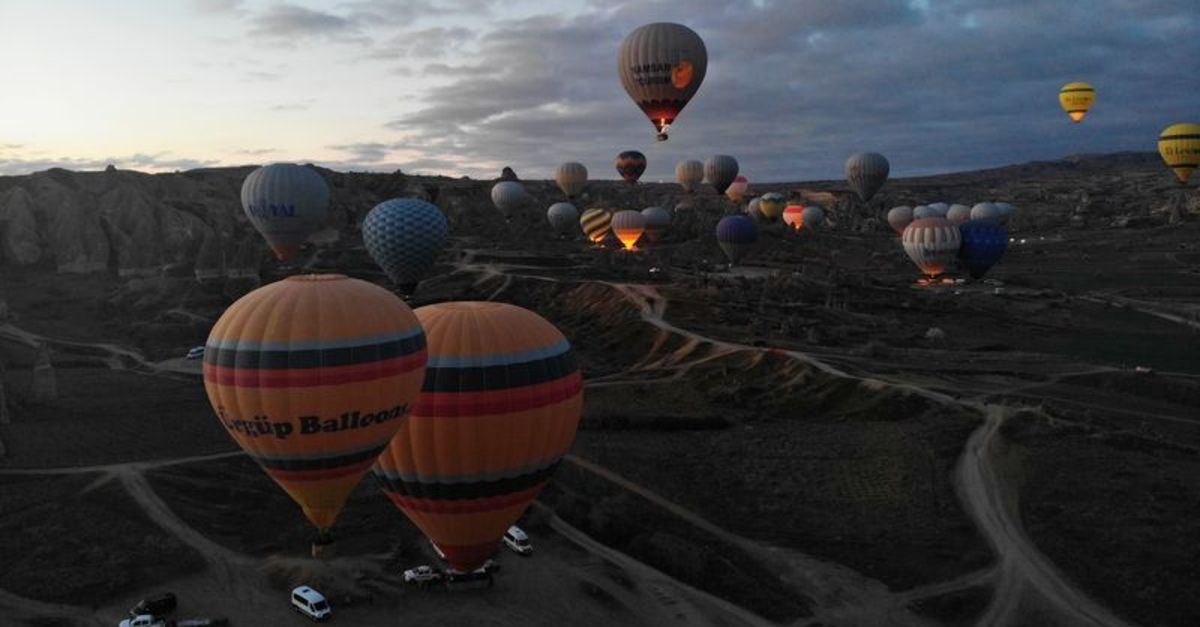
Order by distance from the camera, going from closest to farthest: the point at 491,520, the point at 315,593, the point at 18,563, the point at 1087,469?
the point at 491,520 → the point at 315,593 → the point at 18,563 → the point at 1087,469

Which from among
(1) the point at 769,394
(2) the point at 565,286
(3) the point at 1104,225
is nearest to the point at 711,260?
(2) the point at 565,286

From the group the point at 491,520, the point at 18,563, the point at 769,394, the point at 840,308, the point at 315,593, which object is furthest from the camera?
the point at 840,308

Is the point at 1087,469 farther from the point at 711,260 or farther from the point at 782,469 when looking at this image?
the point at 711,260

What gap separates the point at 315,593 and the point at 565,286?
6552 cm

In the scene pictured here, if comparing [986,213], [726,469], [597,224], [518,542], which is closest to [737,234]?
[597,224]

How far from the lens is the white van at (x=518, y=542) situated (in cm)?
3426

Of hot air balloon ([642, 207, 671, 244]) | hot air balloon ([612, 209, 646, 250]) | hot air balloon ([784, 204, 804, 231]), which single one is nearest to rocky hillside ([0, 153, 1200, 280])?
hot air balloon ([642, 207, 671, 244])

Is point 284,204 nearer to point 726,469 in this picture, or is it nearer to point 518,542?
point 726,469

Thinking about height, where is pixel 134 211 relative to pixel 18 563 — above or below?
above

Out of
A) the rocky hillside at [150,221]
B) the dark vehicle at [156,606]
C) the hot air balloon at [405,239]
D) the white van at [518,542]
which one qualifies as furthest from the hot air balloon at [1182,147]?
the dark vehicle at [156,606]

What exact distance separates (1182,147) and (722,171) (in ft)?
223

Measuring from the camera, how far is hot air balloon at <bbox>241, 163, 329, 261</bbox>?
76.6m

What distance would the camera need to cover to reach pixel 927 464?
42531mm

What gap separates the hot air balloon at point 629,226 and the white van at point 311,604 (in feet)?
332
